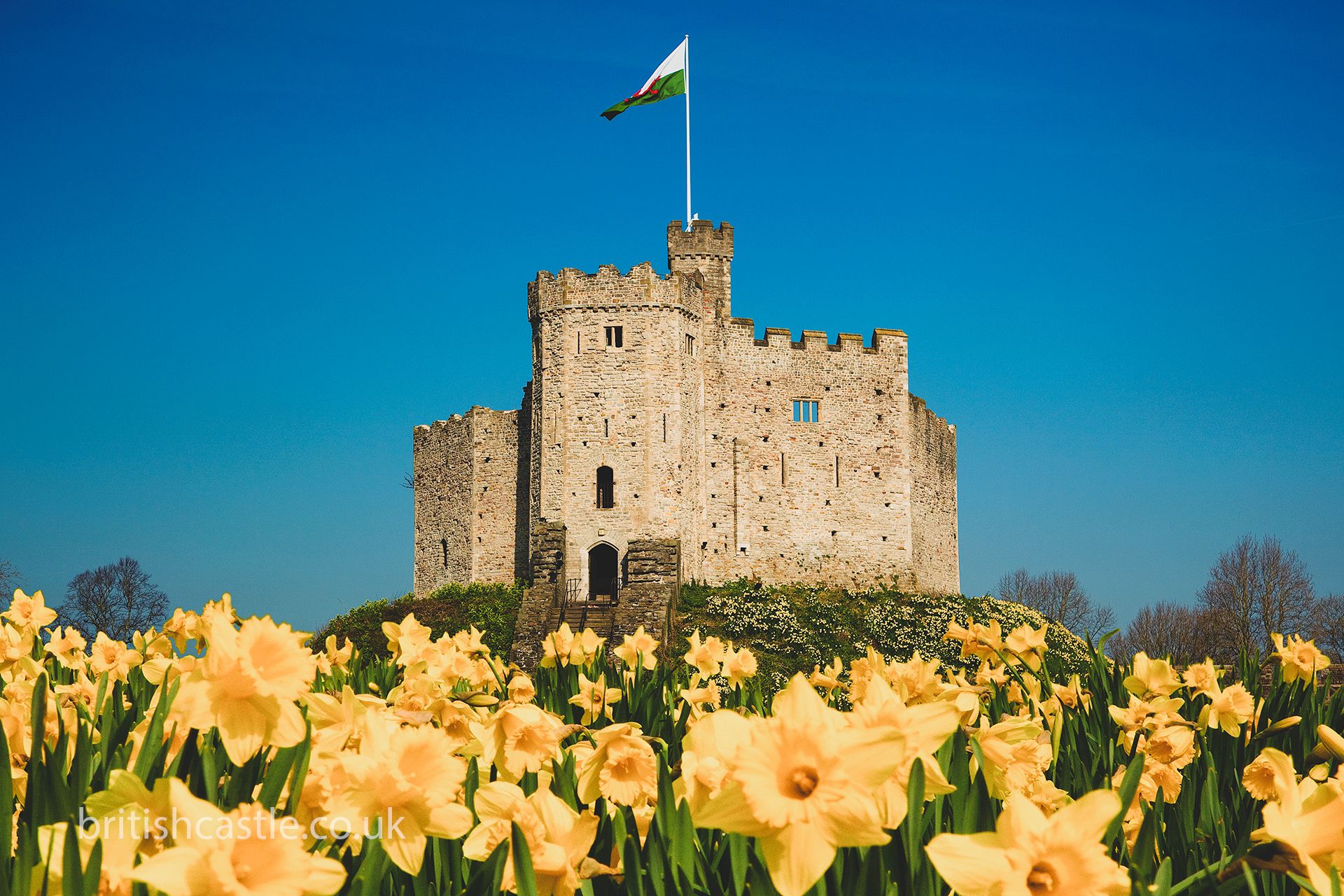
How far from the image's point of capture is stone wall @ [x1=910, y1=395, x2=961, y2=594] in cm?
3822

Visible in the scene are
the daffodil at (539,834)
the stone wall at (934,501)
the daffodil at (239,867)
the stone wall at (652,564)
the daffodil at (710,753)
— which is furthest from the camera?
the stone wall at (934,501)

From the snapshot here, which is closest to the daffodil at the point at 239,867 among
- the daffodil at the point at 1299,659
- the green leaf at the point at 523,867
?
the green leaf at the point at 523,867

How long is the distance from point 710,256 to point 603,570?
10715 mm

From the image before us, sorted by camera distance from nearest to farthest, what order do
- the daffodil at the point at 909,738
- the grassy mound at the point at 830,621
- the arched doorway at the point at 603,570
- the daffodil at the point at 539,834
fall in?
the daffodil at the point at 909,738 < the daffodil at the point at 539,834 < the grassy mound at the point at 830,621 < the arched doorway at the point at 603,570

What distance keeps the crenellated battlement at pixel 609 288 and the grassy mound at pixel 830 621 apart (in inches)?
332

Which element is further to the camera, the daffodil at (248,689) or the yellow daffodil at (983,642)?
the yellow daffodil at (983,642)

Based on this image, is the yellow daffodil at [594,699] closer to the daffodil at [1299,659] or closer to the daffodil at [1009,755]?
the daffodil at [1009,755]

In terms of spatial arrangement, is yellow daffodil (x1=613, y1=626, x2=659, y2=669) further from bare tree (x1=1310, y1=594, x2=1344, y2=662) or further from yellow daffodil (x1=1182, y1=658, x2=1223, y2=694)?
bare tree (x1=1310, y1=594, x2=1344, y2=662)

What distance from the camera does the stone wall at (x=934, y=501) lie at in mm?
38219

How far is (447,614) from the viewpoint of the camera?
3197 centimetres

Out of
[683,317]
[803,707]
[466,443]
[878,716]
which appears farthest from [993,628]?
[466,443]

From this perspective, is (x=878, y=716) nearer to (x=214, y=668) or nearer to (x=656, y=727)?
(x=214, y=668)

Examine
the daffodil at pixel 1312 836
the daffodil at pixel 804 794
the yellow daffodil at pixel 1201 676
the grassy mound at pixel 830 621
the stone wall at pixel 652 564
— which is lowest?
the daffodil at pixel 1312 836

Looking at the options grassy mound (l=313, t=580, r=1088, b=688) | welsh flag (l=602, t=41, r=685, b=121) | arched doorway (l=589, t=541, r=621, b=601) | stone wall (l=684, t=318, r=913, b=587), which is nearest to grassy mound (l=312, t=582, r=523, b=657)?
grassy mound (l=313, t=580, r=1088, b=688)
